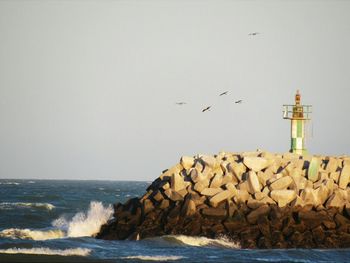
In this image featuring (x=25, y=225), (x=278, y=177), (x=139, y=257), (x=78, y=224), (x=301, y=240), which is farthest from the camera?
(x=25, y=225)

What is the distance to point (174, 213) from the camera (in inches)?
1028

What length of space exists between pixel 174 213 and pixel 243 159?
3.38m

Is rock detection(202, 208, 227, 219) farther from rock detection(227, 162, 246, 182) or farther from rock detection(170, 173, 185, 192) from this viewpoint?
rock detection(227, 162, 246, 182)

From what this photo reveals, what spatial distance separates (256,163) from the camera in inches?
1104

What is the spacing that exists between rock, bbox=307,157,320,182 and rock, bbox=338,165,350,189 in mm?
786

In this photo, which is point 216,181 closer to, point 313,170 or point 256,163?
point 256,163

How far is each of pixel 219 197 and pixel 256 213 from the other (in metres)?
1.29

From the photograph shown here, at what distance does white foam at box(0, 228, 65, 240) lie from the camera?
28.9m

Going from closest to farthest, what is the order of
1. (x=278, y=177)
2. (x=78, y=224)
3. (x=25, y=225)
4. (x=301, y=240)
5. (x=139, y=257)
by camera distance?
(x=139, y=257) < (x=301, y=240) < (x=278, y=177) < (x=78, y=224) < (x=25, y=225)

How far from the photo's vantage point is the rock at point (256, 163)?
27.9m

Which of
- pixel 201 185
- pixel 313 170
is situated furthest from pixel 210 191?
→ pixel 313 170

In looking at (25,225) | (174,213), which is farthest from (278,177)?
(25,225)

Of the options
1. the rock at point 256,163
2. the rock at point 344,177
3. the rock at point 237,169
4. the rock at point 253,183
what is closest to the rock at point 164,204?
the rock at point 237,169

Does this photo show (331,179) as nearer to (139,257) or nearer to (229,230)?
(229,230)
